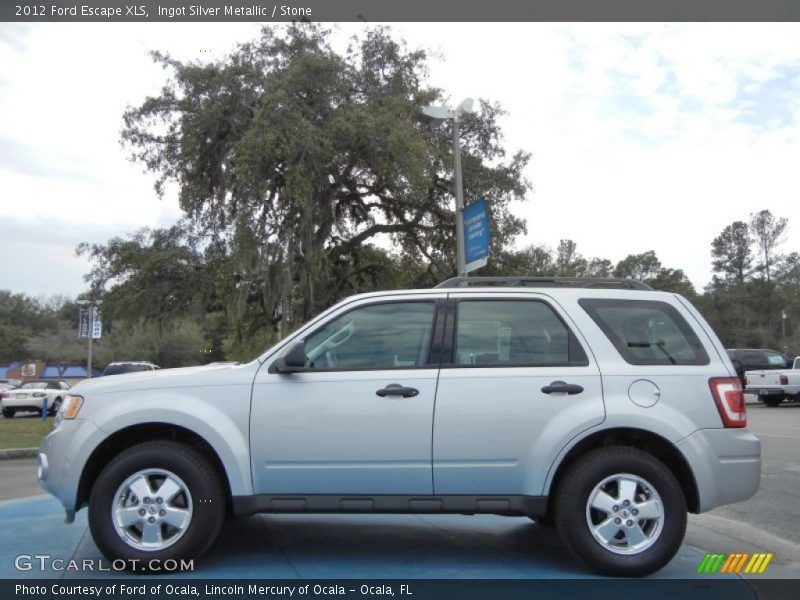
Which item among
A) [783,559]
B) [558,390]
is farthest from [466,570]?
[783,559]

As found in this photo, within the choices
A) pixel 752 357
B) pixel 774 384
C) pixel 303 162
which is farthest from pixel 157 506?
pixel 752 357

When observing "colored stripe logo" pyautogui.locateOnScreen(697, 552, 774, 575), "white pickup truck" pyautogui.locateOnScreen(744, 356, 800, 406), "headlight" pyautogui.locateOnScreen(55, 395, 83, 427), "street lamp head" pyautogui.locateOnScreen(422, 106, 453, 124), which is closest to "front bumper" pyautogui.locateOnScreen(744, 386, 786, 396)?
"white pickup truck" pyautogui.locateOnScreen(744, 356, 800, 406)

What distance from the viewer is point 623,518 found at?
480 centimetres

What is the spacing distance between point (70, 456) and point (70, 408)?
34 cm

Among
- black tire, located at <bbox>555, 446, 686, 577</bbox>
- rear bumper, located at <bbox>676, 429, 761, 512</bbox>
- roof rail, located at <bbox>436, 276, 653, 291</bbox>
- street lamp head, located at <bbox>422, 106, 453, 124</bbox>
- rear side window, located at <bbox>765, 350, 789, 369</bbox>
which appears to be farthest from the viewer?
rear side window, located at <bbox>765, 350, 789, 369</bbox>

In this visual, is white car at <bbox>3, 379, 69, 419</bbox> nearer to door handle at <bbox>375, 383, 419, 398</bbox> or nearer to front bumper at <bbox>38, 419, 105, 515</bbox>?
front bumper at <bbox>38, 419, 105, 515</bbox>

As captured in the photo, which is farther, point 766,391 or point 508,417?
point 766,391

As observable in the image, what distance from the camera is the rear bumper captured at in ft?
16.0

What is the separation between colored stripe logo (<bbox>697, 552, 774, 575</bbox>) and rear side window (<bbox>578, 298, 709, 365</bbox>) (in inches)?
54.4

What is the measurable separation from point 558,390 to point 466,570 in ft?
4.33

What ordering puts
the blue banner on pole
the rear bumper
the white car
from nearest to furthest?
the rear bumper, the blue banner on pole, the white car

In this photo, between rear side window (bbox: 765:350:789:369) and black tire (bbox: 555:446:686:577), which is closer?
black tire (bbox: 555:446:686:577)

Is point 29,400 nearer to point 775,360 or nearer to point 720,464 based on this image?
point 720,464
